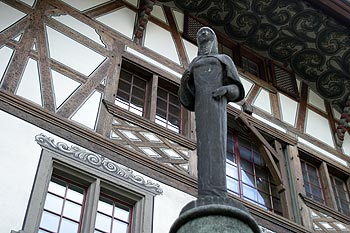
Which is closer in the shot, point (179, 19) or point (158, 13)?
point (158, 13)

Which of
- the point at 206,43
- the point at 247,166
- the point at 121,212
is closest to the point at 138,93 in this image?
the point at 247,166

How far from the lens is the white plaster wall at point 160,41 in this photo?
31.9 ft

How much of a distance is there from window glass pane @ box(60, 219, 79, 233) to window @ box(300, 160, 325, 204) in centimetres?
427

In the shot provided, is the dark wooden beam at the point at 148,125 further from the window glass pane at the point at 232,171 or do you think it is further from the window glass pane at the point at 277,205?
the window glass pane at the point at 277,205

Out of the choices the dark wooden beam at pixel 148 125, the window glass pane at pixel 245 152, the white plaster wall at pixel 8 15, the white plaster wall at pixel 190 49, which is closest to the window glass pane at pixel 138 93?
the dark wooden beam at pixel 148 125

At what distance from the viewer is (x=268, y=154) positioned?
9.48m

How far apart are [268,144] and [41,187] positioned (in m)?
4.15

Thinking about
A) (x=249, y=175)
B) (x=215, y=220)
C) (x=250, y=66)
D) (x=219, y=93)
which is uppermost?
(x=250, y=66)

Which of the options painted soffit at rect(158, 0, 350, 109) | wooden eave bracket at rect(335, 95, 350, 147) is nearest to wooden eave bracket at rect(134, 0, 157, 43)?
painted soffit at rect(158, 0, 350, 109)

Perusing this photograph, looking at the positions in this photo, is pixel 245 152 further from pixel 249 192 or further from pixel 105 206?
pixel 105 206

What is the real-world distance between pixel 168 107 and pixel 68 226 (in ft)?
10.1

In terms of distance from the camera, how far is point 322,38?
1134cm

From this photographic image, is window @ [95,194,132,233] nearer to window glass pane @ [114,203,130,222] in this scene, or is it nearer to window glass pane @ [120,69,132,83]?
window glass pane @ [114,203,130,222]

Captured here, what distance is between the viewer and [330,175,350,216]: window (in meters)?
10.1
